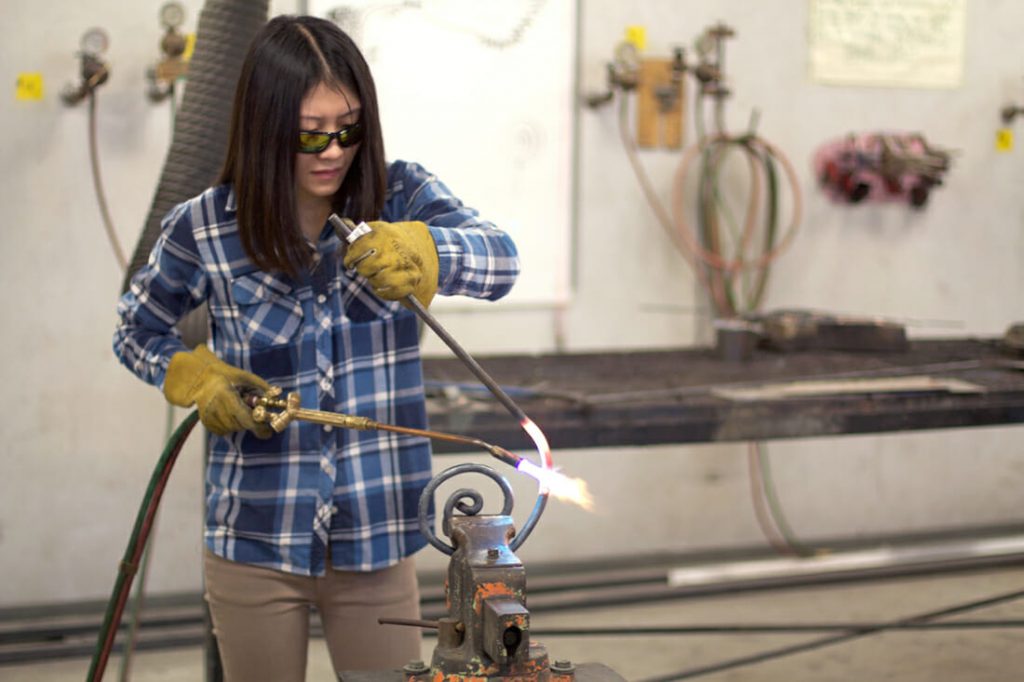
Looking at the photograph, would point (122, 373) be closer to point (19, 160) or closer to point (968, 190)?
point (19, 160)

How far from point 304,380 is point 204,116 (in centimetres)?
53

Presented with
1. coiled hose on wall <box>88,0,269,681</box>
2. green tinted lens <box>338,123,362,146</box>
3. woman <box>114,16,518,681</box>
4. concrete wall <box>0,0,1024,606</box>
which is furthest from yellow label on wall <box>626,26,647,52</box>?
green tinted lens <box>338,123,362,146</box>

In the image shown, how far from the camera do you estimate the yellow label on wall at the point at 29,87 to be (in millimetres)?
2982

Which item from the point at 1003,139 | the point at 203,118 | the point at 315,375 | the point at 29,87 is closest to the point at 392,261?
the point at 315,375

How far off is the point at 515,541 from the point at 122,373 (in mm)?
2209

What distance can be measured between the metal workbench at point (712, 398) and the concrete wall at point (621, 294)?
94cm

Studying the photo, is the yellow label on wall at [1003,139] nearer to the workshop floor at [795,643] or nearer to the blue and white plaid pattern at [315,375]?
the workshop floor at [795,643]

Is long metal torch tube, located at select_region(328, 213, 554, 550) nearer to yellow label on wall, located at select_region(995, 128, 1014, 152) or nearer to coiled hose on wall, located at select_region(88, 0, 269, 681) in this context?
coiled hose on wall, located at select_region(88, 0, 269, 681)

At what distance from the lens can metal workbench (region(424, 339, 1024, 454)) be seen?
2.04 m

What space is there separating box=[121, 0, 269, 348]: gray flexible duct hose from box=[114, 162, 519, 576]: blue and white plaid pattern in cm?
26

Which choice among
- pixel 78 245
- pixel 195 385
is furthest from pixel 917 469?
pixel 195 385

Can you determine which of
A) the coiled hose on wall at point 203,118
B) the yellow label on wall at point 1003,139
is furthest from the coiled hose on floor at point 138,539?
the yellow label on wall at point 1003,139

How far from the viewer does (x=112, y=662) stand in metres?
2.96

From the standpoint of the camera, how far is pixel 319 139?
137 cm
